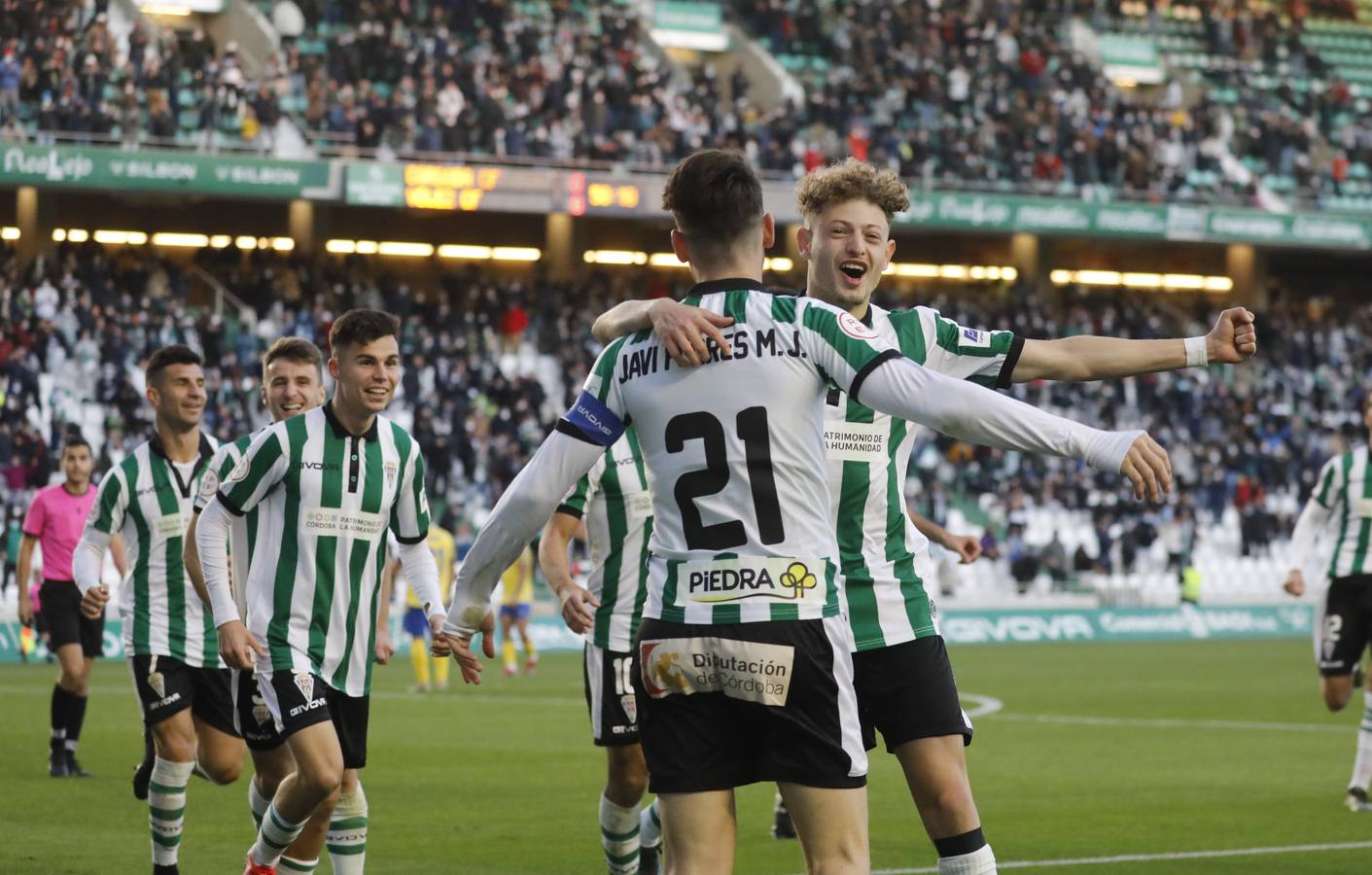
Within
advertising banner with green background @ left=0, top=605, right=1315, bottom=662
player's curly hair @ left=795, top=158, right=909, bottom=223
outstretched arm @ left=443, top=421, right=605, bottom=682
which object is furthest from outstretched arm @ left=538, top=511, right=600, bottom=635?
advertising banner with green background @ left=0, top=605, right=1315, bottom=662

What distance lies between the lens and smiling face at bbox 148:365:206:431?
9938 millimetres

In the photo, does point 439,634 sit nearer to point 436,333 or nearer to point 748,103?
point 436,333

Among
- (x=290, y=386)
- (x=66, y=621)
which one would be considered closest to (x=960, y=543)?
(x=290, y=386)

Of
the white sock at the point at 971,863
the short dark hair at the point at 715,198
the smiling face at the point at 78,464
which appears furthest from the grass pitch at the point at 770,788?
the short dark hair at the point at 715,198

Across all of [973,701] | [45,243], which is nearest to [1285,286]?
[45,243]

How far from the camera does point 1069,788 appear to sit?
13859 mm

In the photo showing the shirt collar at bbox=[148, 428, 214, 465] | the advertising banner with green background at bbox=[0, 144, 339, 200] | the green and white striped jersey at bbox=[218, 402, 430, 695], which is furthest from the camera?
the advertising banner with green background at bbox=[0, 144, 339, 200]

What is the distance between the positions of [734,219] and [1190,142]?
152 feet

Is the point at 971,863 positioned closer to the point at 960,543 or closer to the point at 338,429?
the point at 960,543

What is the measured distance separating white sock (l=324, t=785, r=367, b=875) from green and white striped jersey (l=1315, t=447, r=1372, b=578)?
7397mm

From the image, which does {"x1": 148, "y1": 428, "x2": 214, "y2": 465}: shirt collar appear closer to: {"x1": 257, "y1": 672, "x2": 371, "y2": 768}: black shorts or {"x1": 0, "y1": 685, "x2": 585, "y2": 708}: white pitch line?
{"x1": 257, "y1": 672, "x2": 371, "y2": 768}: black shorts

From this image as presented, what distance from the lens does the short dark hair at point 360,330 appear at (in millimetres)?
8000

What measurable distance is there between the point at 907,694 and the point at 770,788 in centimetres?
743

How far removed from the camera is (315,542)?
807 centimetres
